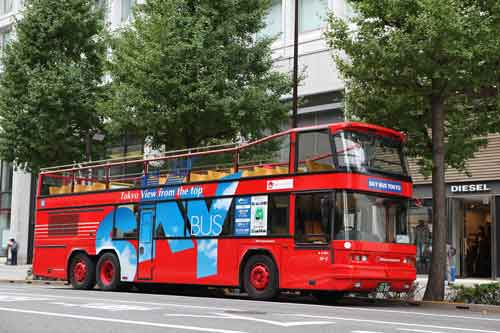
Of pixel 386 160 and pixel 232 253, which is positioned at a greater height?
pixel 386 160

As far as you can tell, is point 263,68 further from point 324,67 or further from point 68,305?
point 68,305

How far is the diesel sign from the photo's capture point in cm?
2594

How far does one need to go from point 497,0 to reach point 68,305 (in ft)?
35.3

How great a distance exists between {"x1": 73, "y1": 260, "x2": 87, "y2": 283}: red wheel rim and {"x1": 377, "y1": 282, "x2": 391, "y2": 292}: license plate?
913 cm

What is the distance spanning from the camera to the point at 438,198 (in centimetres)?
1842

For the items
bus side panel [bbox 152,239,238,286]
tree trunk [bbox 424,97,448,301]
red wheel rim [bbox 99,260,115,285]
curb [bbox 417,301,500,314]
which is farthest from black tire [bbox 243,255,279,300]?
red wheel rim [bbox 99,260,115,285]

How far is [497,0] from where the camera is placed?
16703 mm

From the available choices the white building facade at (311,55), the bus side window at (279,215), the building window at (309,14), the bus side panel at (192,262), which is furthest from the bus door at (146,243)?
the building window at (309,14)

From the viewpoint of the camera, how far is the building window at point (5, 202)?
47.4 meters

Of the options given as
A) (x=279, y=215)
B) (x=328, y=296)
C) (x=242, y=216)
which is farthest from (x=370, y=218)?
(x=242, y=216)

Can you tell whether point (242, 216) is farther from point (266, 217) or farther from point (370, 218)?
point (370, 218)

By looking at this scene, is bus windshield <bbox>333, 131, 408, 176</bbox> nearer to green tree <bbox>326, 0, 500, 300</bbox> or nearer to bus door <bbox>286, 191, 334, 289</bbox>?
bus door <bbox>286, 191, 334, 289</bbox>

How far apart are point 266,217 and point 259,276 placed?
1329 mm

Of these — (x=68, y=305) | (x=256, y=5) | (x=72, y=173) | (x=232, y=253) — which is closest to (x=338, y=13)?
(x=256, y=5)
